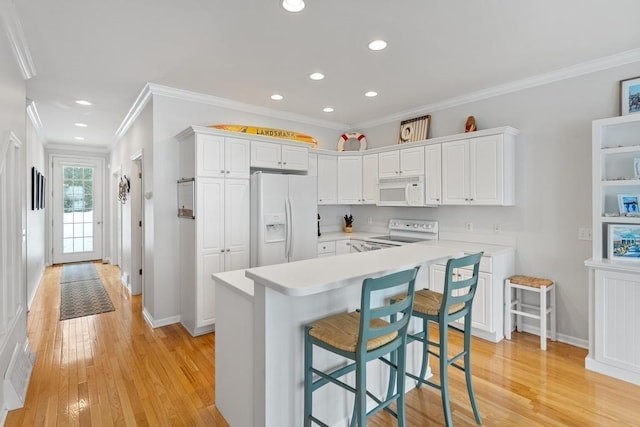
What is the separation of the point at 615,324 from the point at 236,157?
12.8 ft

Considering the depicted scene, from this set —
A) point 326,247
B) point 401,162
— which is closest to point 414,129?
point 401,162

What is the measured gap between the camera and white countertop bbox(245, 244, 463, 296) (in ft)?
5.02

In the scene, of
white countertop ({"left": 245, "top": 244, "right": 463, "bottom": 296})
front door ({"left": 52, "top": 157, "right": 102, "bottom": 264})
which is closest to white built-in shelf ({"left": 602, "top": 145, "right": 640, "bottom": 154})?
white countertop ({"left": 245, "top": 244, "right": 463, "bottom": 296})

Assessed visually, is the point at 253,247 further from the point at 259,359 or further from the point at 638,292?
the point at 638,292

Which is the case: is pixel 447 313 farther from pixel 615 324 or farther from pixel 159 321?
pixel 159 321

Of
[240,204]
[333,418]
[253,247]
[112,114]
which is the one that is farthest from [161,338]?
[112,114]

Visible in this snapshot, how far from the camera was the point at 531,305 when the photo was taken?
11.8ft

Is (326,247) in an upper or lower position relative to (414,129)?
lower

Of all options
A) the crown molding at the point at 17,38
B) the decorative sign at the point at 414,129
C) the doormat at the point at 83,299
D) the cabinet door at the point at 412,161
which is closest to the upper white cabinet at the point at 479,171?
the cabinet door at the point at 412,161

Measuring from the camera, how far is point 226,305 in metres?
2.11

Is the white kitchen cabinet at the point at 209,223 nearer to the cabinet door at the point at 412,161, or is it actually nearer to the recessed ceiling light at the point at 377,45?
the recessed ceiling light at the point at 377,45

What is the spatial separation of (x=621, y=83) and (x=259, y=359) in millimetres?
3907

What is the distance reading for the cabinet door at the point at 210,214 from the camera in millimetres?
3533

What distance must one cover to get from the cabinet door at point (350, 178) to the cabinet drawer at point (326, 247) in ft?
2.73
